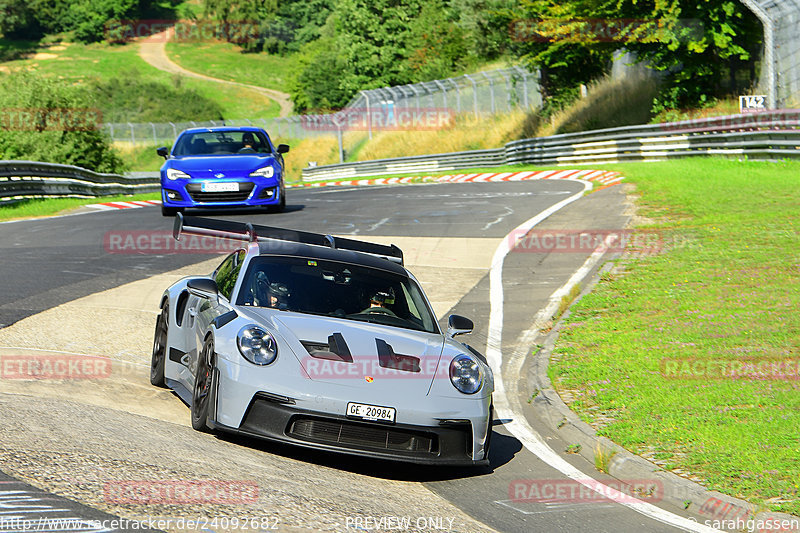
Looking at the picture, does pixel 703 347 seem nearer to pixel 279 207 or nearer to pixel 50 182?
pixel 279 207

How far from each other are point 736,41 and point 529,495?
99.5 feet

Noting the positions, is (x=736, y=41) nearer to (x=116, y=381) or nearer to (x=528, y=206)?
(x=528, y=206)

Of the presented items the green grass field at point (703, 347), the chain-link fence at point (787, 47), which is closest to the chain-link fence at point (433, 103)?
the chain-link fence at point (787, 47)

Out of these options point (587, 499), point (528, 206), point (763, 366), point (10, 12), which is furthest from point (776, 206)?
point (10, 12)

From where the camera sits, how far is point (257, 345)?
6.83m

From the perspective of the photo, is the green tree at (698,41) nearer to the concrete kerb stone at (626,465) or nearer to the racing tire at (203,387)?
the concrete kerb stone at (626,465)

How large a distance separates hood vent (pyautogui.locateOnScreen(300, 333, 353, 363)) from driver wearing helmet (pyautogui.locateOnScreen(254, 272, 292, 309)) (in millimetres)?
794

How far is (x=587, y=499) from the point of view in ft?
21.8

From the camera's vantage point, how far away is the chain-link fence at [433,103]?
53.2 m

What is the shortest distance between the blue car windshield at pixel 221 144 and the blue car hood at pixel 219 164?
0.44 metres

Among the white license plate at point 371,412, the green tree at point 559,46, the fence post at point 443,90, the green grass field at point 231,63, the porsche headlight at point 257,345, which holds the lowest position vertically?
the white license plate at point 371,412

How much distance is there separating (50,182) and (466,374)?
78.6 feet

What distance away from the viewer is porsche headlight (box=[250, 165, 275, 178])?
20.0m

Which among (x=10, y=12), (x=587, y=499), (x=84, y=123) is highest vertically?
(x=10, y=12)
